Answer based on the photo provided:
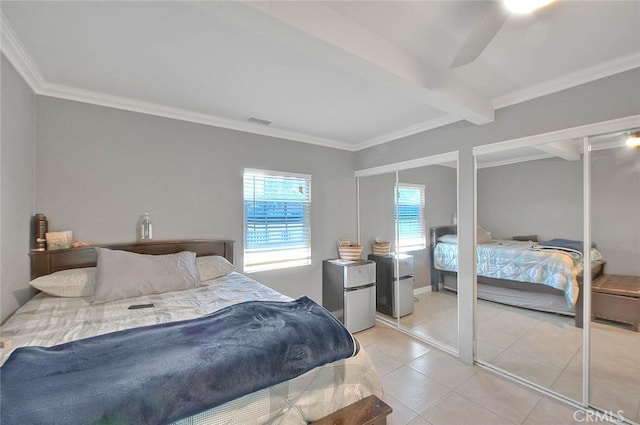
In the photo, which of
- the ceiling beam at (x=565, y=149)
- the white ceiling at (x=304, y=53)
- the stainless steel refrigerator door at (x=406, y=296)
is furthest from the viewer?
the stainless steel refrigerator door at (x=406, y=296)

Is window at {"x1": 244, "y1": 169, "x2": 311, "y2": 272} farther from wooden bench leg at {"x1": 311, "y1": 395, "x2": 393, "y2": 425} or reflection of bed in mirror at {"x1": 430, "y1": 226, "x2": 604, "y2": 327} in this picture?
wooden bench leg at {"x1": 311, "y1": 395, "x2": 393, "y2": 425}

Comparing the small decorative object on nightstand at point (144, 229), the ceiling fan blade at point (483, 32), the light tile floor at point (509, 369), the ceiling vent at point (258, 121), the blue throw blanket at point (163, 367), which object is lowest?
the light tile floor at point (509, 369)

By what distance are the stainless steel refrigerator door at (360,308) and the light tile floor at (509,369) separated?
1.07ft

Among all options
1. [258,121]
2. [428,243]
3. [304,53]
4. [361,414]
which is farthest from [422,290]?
[304,53]

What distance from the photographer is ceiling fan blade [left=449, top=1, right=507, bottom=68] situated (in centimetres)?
112

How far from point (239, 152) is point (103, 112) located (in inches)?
49.9

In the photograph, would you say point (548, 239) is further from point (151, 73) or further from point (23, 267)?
point (23, 267)

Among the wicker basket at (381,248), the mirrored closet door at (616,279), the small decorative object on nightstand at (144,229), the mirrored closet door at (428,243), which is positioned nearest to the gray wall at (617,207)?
the mirrored closet door at (616,279)

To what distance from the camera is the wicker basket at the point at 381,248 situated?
Answer: 12.5 feet

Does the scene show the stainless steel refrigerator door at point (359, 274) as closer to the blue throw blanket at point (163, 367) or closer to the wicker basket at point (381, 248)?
the wicker basket at point (381, 248)

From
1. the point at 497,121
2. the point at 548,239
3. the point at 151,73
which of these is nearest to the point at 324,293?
the point at 548,239

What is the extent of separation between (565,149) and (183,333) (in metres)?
2.99

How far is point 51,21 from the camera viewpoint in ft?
4.89

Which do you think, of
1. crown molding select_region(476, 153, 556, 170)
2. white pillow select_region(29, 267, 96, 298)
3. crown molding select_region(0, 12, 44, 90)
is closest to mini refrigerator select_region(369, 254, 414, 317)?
crown molding select_region(476, 153, 556, 170)
